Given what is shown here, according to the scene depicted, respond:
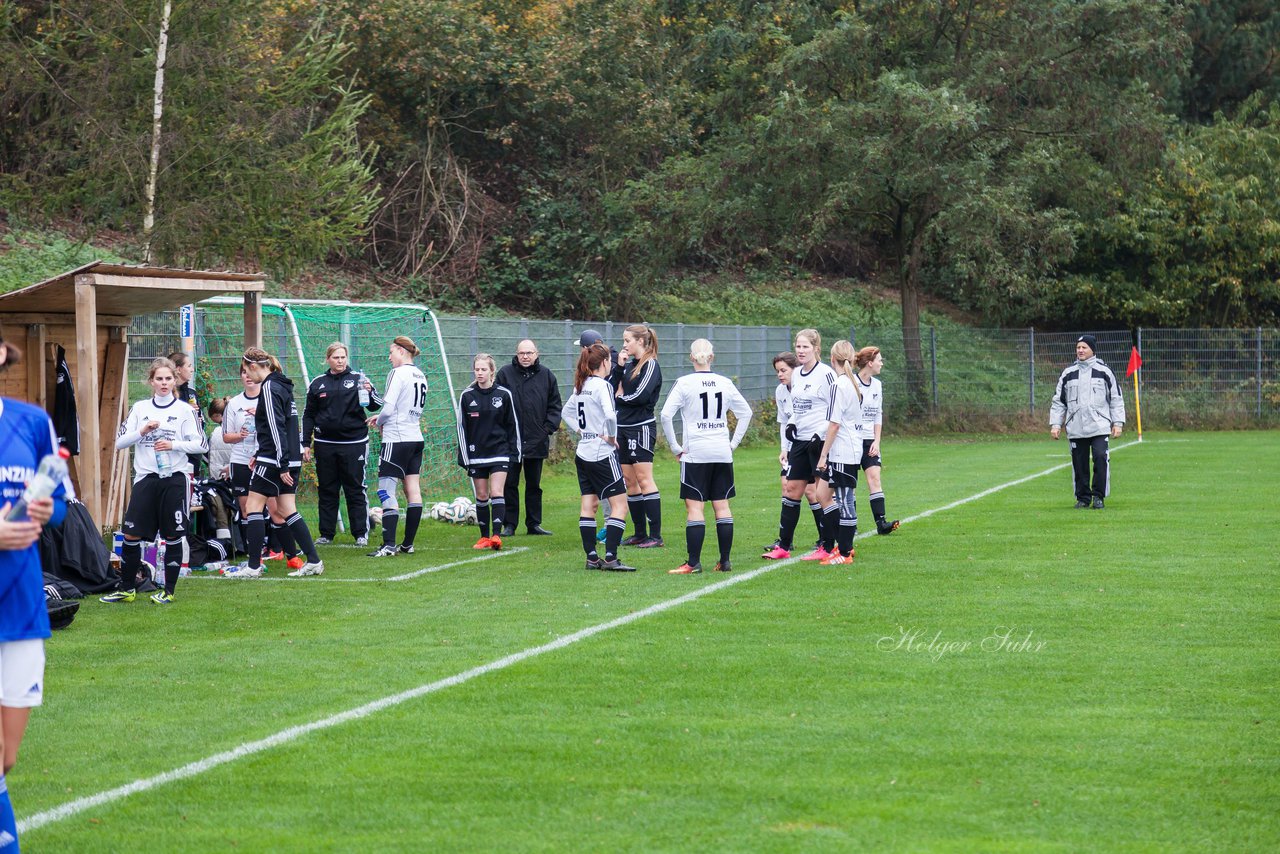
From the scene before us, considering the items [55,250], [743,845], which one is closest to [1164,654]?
[743,845]

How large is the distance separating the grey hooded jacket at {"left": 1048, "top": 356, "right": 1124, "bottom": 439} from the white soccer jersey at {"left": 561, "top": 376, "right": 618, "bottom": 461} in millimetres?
7277

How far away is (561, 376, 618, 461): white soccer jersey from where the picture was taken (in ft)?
39.0

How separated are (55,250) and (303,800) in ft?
64.8

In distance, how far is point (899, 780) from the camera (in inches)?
222

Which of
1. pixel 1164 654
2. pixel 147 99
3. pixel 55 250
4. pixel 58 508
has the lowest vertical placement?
pixel 1164 654

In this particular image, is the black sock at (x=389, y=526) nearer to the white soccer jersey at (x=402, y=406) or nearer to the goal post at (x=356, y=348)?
the white soccer jersey at (x=402, y=406)

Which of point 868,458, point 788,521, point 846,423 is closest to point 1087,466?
point 868,458

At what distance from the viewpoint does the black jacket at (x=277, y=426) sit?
11.9m

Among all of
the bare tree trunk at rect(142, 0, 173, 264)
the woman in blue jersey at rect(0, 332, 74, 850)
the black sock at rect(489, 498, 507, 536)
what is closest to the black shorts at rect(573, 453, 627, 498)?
the black sock at rect(489, 498, 507, 536)

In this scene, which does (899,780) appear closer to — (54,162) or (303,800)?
(303,800)

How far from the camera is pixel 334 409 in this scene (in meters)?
13.5

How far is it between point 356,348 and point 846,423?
8037mm

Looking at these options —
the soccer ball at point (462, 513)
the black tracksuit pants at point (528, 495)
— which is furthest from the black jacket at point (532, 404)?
the soccer ball at point (462, 513)

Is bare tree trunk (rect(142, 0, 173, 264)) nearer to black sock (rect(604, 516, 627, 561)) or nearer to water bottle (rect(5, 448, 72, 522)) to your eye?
black sock (rect(604, 516, 627, 561))
